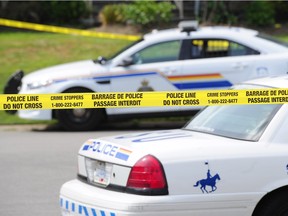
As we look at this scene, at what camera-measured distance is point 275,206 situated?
5.71m

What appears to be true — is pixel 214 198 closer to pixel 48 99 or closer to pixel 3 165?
pixel 48 99

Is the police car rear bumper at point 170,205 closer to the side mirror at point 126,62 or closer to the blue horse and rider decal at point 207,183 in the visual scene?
the blue horse and rider decal at point 207,183

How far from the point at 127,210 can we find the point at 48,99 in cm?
181

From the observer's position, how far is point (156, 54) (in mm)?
13391

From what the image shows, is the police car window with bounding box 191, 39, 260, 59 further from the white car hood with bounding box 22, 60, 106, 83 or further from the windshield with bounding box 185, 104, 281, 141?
the windshield with bounding box 185, 104, 281, 141

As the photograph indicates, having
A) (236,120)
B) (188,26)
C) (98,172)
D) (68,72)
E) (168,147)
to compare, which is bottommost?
(98,172)

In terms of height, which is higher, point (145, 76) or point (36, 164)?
point (145, 76)

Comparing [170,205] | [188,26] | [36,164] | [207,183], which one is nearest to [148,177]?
[170,205]

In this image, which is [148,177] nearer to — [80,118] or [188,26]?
[80,118]

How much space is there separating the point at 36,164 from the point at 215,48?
4372 mm

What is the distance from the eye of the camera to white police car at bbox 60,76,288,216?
18.4 ft

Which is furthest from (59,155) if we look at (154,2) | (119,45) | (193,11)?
(193,11)

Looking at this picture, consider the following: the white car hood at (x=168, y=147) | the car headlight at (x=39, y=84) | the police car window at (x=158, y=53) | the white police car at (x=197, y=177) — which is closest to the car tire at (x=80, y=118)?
the car headlight at (x=39, y=84)

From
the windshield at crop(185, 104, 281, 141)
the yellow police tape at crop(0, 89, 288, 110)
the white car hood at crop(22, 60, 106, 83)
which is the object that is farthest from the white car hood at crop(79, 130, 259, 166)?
the white car hood at crop(22, 60, 106, 83)
